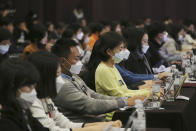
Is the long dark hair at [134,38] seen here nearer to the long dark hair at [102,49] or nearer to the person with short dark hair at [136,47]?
the person with short dark hair at [136,47]

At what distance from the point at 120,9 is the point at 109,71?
1337 cm

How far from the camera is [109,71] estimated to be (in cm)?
391

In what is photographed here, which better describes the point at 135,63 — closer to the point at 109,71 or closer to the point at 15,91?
the point at 109,71

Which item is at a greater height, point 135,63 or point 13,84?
point 13,84

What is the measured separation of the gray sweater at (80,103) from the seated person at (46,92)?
323mm

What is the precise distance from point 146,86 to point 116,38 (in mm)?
725

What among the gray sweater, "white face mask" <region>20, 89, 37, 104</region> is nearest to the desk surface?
the gray sweater

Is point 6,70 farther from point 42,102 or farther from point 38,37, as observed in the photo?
point 38,37

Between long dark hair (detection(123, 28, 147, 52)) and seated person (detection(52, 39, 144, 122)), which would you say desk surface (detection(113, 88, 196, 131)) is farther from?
long dark hair (detection(123, 28, 147, 52))

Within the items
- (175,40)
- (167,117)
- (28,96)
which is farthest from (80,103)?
(175,40)

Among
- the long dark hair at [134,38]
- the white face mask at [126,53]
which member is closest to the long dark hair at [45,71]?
the white face mask at [126,53]

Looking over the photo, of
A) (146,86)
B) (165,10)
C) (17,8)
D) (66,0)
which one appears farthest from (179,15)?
(146,86)

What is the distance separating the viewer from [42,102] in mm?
2773

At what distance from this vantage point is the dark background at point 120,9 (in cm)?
1662
